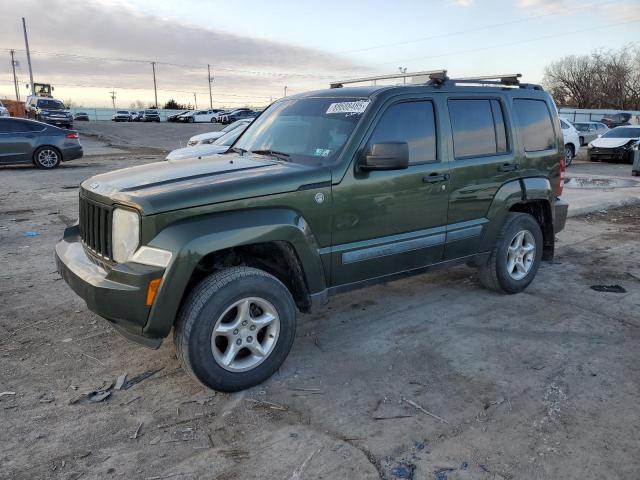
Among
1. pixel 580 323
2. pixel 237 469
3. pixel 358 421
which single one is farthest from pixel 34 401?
pixel 580 323

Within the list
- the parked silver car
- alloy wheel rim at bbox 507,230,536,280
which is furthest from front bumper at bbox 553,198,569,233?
the parked silver car

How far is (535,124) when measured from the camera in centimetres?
532

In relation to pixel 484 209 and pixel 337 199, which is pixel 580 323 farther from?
pixel 337 199

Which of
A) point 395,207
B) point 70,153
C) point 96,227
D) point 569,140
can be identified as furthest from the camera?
point 569,140

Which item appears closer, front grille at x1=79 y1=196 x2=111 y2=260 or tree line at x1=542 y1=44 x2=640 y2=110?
front grille at x1=79 y1=196 x2=111 y2=260

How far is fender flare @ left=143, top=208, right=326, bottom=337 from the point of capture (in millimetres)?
3098

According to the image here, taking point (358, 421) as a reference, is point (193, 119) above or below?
above

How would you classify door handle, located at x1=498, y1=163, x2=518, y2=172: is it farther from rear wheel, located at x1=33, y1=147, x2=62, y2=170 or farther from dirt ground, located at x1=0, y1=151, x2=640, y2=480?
rear wheel, located at x1=33, y1=147, x2=62, y2=170

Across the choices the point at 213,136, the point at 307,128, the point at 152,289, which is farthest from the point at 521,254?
the point at 213,136

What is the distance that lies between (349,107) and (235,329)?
193 centimetres

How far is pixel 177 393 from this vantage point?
3459 mm

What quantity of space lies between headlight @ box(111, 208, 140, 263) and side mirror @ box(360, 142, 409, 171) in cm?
163

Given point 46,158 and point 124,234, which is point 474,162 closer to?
point 124,234

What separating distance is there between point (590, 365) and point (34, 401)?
12.4ft
